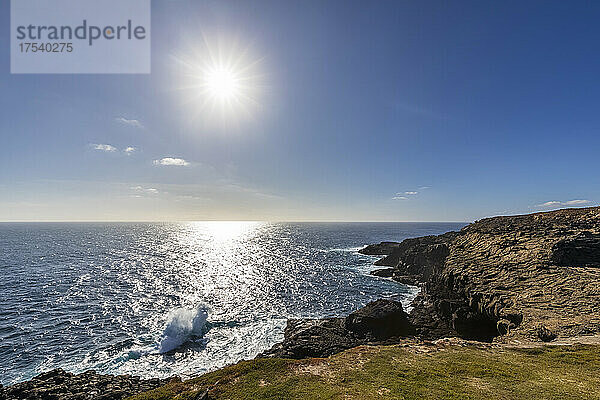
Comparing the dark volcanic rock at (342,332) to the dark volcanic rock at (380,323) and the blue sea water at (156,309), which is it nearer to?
the dark volcanic rock at (380,323)

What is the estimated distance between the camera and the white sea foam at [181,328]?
3572 cm

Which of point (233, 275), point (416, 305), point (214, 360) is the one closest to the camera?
point (214, 360)

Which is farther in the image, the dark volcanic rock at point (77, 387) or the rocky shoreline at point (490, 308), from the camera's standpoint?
the dark volcanic rock at point (77, 387)

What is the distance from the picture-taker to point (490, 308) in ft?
85.5

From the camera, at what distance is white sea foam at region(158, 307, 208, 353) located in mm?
35719

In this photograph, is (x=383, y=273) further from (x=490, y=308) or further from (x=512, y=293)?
(x=512, y=293)

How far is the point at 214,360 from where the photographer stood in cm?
3259

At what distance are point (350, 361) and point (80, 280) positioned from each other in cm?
7942

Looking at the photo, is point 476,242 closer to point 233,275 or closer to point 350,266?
point 350,266

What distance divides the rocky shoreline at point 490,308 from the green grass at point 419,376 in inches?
183

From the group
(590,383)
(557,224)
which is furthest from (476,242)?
(590,383)

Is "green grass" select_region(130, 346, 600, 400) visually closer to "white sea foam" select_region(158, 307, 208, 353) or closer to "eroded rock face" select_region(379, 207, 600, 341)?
"eroded rock face" select_region(379, 207, 600, 341)

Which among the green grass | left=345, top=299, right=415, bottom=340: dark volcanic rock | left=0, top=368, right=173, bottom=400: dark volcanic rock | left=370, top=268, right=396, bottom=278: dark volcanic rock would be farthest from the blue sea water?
the green grass

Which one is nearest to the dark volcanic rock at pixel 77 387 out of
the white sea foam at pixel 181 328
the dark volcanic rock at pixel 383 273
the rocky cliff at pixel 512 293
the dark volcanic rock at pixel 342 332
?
the white sea foam at pixel 181 328
